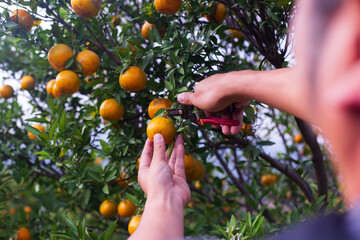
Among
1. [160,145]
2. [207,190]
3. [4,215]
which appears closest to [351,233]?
[160,145]

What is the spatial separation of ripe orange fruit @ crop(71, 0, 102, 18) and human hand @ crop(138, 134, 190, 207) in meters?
0.72

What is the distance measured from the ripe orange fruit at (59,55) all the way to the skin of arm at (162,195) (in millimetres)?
694

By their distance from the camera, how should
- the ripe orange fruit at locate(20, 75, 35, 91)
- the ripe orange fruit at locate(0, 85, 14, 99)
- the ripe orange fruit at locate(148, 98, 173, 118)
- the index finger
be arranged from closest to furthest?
1. the index finger
2. the ripe orange fruit at locate(148, 98, 173, 118)
3. the ripe orange fruit at locate(20, 75, 35, 91)
4. the ripe orange fruit at locate(0, 85, 14, 99)

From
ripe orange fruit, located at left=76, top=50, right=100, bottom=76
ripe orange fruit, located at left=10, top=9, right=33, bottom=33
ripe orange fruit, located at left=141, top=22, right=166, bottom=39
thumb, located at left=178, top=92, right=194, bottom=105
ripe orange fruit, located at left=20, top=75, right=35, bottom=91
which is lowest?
thumb, located at left=178, top=92, right=194, bottom=105

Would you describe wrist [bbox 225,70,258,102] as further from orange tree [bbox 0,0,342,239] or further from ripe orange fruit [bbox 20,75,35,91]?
ripe orange fruit [bbox 20,75,35,91]

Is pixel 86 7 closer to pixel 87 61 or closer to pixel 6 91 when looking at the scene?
pixel 87 61

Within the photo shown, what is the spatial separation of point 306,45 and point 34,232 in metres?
2.11

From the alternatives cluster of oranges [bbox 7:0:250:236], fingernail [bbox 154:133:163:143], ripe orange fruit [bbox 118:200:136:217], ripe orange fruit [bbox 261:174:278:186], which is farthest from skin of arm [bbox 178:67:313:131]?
ripe orange fruit [bbox 261:174:278:186]

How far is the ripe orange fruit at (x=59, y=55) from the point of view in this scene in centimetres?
157

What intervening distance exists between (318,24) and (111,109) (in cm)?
119

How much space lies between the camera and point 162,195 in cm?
89

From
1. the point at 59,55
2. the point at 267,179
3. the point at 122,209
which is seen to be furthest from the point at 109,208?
the point at 267,179

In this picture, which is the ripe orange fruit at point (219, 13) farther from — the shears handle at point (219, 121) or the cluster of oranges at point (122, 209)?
the cluster of oranges at point (122, 209)

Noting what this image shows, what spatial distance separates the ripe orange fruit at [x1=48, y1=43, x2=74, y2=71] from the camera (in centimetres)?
157
